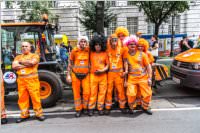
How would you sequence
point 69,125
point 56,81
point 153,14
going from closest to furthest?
point 69,125 → point 56,81 → point 153,14

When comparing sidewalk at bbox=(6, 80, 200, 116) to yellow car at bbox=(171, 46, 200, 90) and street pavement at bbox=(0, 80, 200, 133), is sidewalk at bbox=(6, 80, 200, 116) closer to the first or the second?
street pavement at bbox=(0, 80, 200, 133)

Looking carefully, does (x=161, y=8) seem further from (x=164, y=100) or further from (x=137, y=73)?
(x=137, y=73)

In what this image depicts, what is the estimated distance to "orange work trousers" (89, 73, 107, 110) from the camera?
5.73m

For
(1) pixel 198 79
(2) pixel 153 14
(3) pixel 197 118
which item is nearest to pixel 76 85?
(3) pixel 197 118

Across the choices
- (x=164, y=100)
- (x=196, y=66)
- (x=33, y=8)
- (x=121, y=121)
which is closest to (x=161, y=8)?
(x=33, y=8)

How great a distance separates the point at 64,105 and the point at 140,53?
7.93 ft

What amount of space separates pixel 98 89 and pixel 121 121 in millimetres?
884

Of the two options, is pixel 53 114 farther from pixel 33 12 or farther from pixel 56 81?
pixel 33 12

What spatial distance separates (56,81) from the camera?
6484 mm

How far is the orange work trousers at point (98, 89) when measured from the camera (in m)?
5.73

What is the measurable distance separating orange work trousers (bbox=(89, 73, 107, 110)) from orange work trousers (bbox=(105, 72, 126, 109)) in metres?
0.10

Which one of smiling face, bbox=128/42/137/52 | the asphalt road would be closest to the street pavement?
the asphalt road

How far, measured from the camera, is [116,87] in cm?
584

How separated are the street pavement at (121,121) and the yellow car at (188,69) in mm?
491
